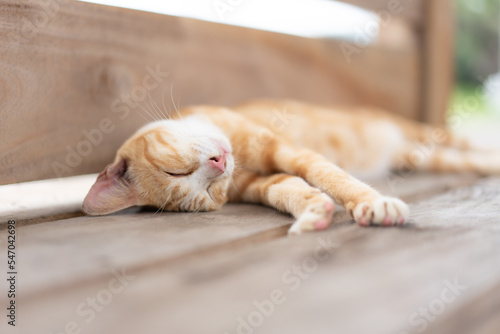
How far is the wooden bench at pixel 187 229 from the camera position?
0.65 metres

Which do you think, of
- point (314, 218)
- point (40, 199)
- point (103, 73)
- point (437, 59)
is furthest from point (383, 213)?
point (437, 59)

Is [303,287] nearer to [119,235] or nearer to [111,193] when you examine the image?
[119,235]

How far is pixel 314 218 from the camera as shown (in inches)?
41.1

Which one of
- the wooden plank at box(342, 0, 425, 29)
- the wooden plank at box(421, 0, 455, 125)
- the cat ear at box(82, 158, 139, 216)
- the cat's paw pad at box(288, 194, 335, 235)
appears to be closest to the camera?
the cat's paw pad at box(288, 194, 335, 235)

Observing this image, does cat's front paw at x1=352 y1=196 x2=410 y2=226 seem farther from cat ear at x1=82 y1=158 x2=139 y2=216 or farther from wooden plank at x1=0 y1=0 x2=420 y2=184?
wooden plank at x1=0 y1=0 x2=420 y2=184

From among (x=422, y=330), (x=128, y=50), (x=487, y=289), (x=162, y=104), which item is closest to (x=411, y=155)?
(x=162, y=104)

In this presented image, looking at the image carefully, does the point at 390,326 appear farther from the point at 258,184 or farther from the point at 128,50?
the point at 128,50

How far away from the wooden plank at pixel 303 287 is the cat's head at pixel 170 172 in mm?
485

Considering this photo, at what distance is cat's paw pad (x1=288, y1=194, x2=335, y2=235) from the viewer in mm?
1023

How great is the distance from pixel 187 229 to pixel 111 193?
0.35m

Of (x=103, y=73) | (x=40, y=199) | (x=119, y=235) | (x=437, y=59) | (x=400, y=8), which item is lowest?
(x=40, y=199)

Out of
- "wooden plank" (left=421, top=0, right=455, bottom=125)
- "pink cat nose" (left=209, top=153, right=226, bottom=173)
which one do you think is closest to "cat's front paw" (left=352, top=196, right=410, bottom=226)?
"pink cat nose" (left=209, top=153, right=226, bottom=173)

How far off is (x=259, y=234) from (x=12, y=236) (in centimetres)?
60

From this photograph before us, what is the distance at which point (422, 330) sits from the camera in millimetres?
579
